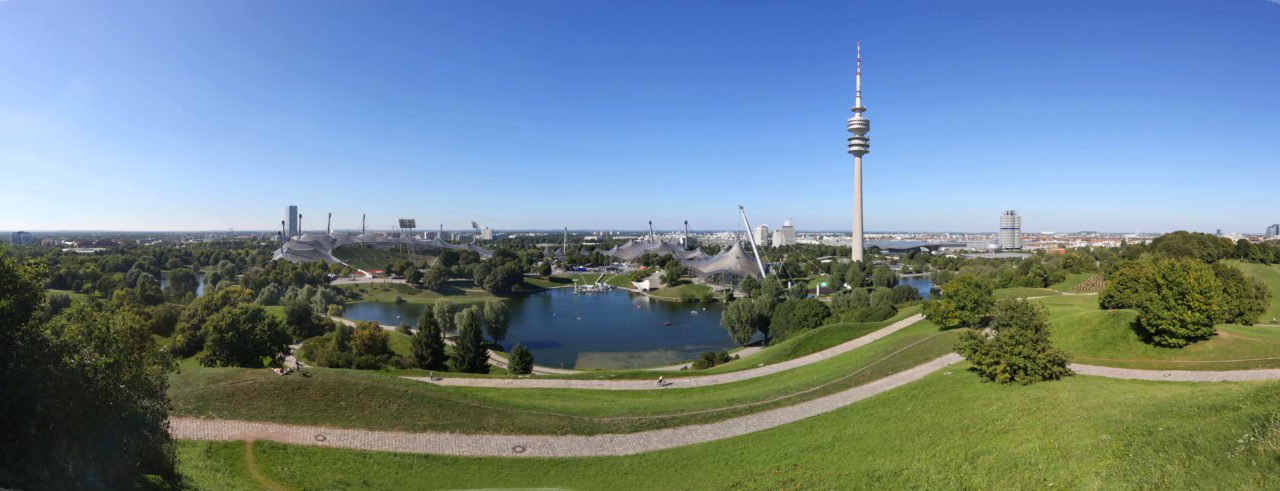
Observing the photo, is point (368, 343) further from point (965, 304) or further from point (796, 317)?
point (965, 304)

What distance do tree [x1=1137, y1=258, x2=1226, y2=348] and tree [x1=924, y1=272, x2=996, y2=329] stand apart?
6.75 meters

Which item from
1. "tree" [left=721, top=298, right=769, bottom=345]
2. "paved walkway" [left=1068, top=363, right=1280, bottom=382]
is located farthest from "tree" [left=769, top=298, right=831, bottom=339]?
"paved walkway" [left=1068, top=363, right=1280, bottom=382]

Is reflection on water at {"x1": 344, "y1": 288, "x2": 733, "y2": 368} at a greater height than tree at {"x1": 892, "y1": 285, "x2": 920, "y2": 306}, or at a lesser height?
lesser

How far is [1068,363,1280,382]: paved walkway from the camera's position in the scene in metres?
12.1

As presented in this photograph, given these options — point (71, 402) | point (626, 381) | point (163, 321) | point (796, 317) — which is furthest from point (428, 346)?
point (796, 317)

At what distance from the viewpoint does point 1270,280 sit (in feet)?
100.0

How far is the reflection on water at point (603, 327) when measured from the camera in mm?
30906

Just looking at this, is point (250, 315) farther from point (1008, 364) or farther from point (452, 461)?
point (1008, 364)

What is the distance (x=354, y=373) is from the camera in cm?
1398

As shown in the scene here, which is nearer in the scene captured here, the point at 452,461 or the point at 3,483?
the point at 3,483

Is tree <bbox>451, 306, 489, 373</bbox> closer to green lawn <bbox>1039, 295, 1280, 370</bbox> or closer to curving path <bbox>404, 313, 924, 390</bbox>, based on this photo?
curving path <bbox>404, 313, 924, 390</bbox>

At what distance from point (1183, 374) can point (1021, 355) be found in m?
4.67

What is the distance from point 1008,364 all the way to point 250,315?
936 inches

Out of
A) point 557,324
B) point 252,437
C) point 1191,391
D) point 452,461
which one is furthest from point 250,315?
point 1191,391
